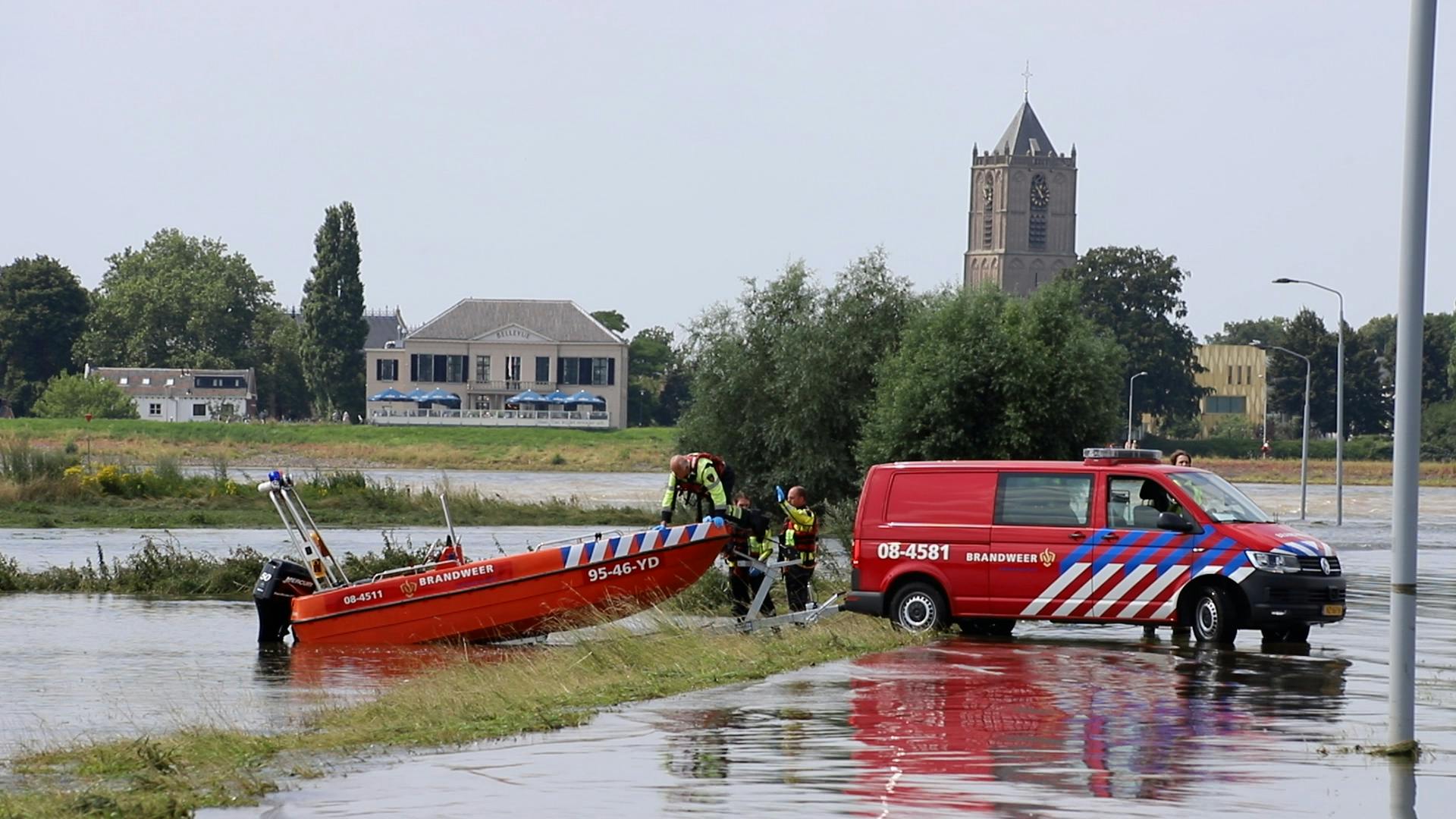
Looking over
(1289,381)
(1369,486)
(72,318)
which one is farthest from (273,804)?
(72,318)

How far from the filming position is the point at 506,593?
22453 millimetres

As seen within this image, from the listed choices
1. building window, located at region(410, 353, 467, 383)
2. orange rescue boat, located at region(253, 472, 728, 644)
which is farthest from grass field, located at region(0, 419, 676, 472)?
orange rescue boat, located at region(253, 472, 728, 644)

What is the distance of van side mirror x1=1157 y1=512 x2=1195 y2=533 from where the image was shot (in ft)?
60.0

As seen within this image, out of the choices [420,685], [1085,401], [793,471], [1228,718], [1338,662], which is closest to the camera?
[1228,718]

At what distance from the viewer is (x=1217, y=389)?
15612cm

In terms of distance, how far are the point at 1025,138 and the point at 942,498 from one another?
180001 mm

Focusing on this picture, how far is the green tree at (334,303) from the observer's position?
126m

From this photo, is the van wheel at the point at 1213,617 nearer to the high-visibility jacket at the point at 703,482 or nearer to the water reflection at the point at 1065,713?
the water reflection at the point at 1065,713

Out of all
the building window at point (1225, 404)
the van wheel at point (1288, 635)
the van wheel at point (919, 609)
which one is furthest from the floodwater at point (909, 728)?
the building window at point (1225, 404)

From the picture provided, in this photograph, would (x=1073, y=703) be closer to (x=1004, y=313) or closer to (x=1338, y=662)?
(x=1338, y=662)

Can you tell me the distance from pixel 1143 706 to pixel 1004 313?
2690 cm

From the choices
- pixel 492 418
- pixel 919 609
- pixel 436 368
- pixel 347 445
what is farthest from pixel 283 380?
pixel 919 609

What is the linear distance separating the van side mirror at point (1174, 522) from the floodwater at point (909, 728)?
3.83 ft

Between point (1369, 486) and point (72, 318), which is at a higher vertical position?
point (72, 318)
